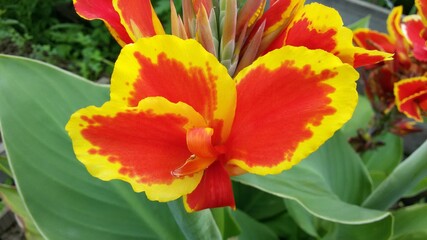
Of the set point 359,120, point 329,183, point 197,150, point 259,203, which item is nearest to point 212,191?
point 197,150

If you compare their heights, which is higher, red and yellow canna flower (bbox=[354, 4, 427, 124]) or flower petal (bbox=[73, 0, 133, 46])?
flower petal (bbox=[73, 0, 133, 46])

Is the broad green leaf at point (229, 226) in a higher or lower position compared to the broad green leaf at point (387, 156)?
higher

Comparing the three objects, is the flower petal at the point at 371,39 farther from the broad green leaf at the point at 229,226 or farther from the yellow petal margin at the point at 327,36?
the yellow petal margin at the point at 327,36

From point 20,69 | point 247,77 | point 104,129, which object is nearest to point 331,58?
point 247,77

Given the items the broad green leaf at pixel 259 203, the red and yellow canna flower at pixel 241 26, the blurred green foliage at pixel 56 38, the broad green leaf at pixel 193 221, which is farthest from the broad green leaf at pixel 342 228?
the blurred green foliage at pixel 56 38

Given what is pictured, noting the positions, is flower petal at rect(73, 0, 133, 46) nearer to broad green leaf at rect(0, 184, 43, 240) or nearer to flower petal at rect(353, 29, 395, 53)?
broad green leaf at rect(0, 184, 43, 240)

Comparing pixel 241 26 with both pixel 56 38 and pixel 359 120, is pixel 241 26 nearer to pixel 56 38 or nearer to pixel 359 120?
pixel 359 120

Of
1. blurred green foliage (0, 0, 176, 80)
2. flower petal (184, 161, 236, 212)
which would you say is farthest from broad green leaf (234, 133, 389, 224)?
blurred green foliage (0, 0, 176, 80)
